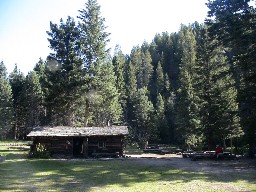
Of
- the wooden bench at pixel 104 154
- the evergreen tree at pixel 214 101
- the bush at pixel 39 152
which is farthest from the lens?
the evergreen tree at pixel 214 101

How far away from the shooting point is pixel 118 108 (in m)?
69.8

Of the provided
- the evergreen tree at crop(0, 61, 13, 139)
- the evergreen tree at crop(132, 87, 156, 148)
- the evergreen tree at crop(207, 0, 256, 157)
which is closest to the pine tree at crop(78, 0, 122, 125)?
the evergreen tree at crop(207, 0, 256, 157)

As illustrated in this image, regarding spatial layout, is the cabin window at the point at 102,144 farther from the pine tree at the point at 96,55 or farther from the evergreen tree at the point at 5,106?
the evergreen tree at the point at 5,106

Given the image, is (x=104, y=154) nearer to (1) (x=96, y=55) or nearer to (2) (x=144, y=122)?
(1) (x=96, y=55)

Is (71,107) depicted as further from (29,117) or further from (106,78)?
(29,117)

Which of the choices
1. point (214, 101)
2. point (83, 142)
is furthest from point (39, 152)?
point (214, 101)

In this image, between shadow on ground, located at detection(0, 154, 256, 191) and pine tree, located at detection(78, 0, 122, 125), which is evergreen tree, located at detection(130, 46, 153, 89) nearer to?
pine tree, located at detection(78, 0, 122, 125)

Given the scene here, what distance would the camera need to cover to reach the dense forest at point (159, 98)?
29.9 meters

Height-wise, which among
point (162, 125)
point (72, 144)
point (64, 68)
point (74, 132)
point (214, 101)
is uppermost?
point (64, 68)

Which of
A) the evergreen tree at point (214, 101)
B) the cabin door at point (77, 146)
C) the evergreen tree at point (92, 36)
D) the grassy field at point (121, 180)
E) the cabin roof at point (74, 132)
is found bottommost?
the grassy field at point (121, 180)

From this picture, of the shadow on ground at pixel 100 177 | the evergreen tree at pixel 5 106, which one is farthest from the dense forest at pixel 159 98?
the shadow on ground at pixel 100 177

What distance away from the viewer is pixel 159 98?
279ft

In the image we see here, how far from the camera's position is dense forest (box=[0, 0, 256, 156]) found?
29922 millimetres

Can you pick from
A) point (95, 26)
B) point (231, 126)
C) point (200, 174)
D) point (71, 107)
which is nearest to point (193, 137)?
point (231, 126)
